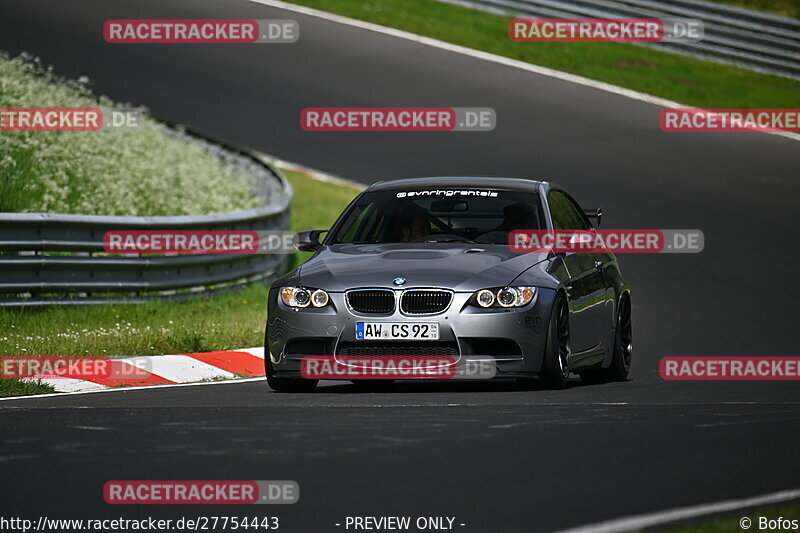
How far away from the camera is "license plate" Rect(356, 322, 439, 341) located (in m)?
10.2

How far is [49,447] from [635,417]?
3.21 meters

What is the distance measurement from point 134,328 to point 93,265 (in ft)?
3.31

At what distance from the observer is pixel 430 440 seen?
802cm

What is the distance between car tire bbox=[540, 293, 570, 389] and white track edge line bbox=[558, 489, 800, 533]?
12.2 ft

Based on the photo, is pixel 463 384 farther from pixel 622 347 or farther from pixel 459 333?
pixel 622 347

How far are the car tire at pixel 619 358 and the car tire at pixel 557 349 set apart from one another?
1368 millimetres

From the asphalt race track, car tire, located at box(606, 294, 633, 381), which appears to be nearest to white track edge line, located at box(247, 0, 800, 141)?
the asphalt race track

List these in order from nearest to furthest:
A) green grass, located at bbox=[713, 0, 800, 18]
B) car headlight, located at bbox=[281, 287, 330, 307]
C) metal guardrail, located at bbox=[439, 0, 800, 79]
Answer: car headlight, located at bbox=[281, 287, 330, 307]
metal guardrail, located at bbox=[439, 0, 800, 79]
green grass, located at bbox=[713, 0, 800, 18]

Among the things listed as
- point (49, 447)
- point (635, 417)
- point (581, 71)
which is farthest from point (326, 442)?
point (581, 71)

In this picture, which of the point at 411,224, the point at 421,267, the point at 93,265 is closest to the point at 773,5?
the point at 93,265

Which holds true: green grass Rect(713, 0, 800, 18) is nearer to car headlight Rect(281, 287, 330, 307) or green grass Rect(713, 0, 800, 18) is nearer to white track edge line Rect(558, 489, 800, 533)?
car headlight Rect(281, 287, 330, 307)

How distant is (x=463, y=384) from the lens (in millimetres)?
11258

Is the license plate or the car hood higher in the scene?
the car hood

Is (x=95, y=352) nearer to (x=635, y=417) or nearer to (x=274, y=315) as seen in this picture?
(x=274, y=315)
